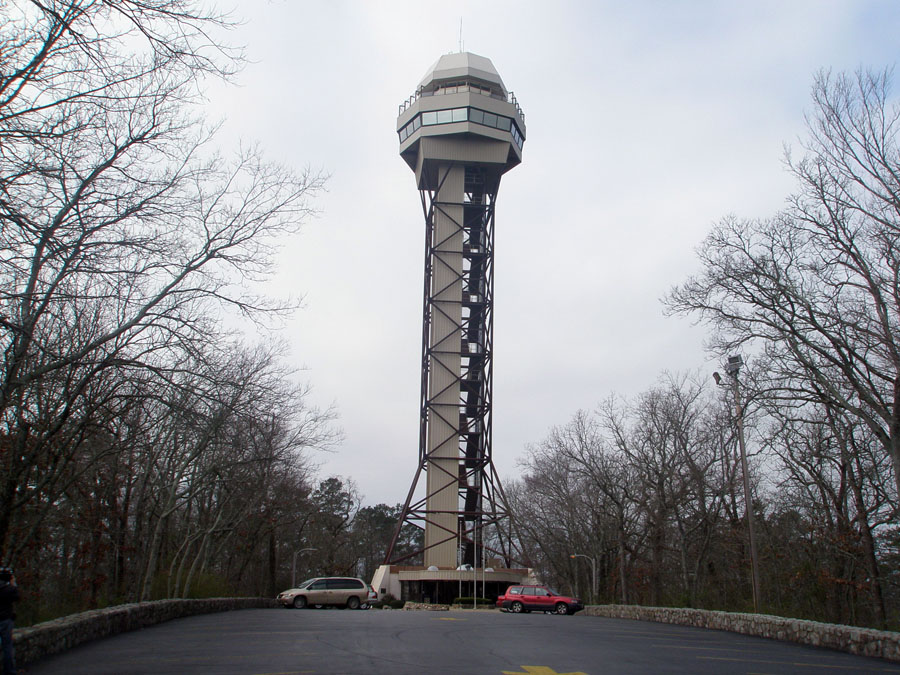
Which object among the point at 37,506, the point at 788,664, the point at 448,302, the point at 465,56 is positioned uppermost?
the point at 465,56

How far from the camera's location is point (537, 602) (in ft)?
115

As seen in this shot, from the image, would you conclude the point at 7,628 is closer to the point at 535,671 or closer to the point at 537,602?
the point at 535,671

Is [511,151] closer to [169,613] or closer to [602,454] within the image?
[602,454]

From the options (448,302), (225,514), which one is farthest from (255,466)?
(448,302)

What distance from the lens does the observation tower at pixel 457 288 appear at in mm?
54938

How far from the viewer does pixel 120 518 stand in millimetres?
30109

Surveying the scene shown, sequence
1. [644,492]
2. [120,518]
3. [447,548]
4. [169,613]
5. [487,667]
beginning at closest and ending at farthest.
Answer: [487,667] < [169,613] < [120,518] < [644,492] < [447,548]

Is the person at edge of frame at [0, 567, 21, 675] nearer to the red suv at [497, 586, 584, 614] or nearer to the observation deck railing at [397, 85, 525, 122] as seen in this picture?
the red suv at [497, 586, 584, 614]

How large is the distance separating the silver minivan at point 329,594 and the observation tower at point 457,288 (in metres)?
19.1

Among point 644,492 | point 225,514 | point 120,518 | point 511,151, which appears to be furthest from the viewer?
point 511,151

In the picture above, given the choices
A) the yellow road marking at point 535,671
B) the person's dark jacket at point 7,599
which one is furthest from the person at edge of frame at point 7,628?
the yellow road marking at point 535,671

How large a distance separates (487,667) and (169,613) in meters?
14.0

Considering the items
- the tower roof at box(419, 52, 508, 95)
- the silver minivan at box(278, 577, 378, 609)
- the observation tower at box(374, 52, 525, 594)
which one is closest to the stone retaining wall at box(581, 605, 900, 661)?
the silver minivan at box(278, 577, 378, 609)

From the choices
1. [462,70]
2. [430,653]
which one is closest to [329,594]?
[430,653]
